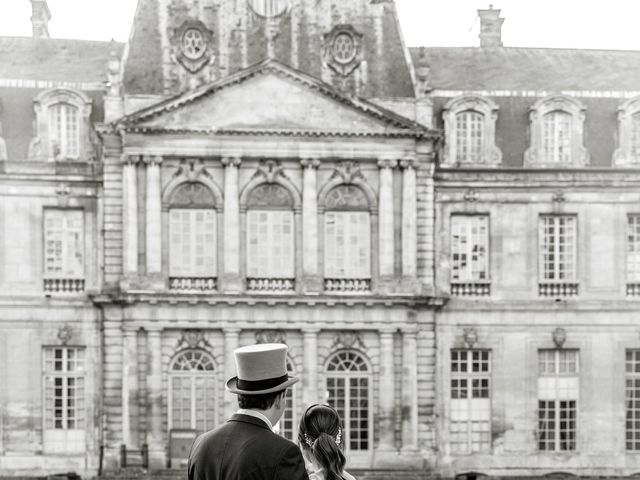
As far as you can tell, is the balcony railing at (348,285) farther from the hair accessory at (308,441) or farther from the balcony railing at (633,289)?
the hair accessory at (308,441)

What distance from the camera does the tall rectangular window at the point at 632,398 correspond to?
3184 centimetres

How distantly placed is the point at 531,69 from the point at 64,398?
1516 centimetres

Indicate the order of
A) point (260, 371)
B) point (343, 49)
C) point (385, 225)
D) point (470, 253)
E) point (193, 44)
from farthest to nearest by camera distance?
point (470, 253), point (343, 49), point (193, 44), point (385, 225), point (260, 371)

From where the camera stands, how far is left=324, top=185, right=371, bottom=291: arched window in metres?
31.0

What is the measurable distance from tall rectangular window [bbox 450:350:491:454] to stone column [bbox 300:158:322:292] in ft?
13.9

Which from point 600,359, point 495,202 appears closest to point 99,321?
point 495,202

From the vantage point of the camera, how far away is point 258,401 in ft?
20.9

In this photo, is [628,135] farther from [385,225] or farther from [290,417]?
[290,417]

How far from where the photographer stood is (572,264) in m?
32.1

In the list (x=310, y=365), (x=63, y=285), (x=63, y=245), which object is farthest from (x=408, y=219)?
(x=63, y=285)

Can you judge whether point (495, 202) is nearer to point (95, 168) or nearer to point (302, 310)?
point (302, 310)

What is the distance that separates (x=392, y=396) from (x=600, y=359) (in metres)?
5.55

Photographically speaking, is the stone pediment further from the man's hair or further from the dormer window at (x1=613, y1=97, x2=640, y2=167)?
the man's hair

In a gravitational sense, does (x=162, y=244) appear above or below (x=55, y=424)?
above
